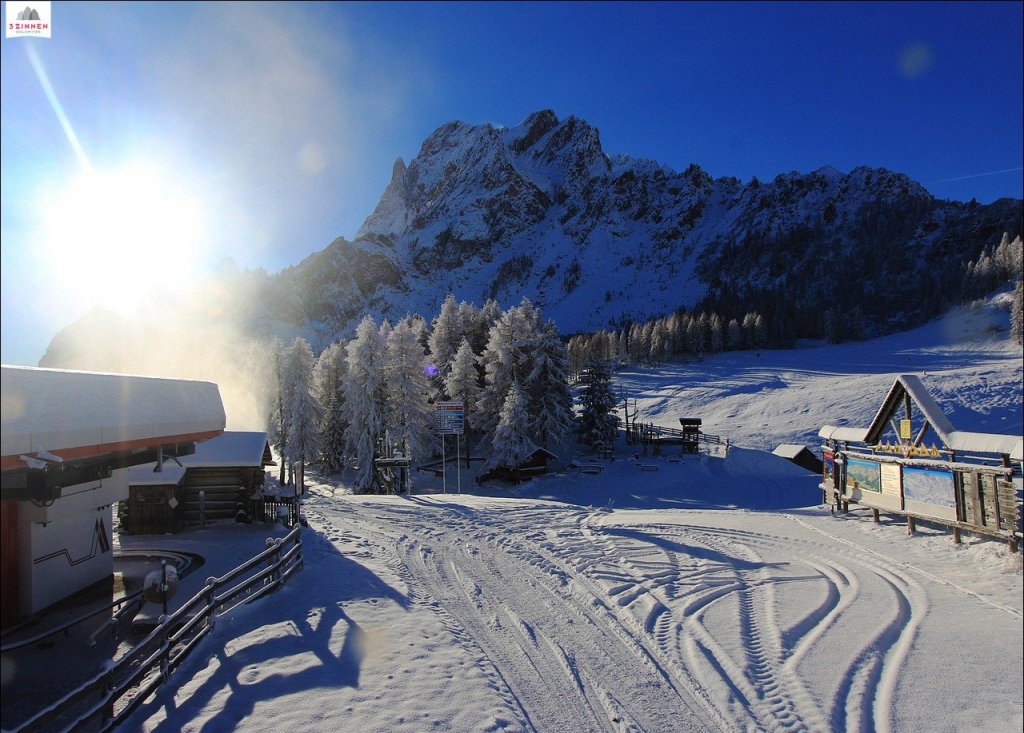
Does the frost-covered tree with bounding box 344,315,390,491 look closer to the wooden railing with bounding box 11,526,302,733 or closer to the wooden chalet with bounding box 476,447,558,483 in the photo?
the wooden chalet with bounding box 476,447,558,483

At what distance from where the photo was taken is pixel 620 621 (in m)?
9.16

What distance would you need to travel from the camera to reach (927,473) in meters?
12.5

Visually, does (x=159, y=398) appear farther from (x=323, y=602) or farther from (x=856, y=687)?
(x=856, y=687)

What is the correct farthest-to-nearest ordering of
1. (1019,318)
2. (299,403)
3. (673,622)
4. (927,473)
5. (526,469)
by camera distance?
(1019,318)
(299,403)
(526,469)
(927,473)
(673,622)

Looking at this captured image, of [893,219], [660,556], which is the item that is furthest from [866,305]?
[660,556]

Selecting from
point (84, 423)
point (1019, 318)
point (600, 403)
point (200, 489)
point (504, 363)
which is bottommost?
point (200, 489)

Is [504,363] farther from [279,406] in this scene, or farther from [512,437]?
[279,406]

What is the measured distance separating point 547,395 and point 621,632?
3052 cm

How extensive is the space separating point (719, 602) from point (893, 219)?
24451 centimetres

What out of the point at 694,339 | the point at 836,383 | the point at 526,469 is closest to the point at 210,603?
the point at 526,469

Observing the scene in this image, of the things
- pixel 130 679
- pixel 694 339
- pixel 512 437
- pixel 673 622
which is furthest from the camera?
pixel 694 339

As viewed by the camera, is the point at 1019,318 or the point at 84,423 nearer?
the point at 84,423

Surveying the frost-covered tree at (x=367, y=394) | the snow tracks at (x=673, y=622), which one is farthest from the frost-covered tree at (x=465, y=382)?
the snow tracks at (x=673, y=622)

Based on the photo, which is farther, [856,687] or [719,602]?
[719,602]
